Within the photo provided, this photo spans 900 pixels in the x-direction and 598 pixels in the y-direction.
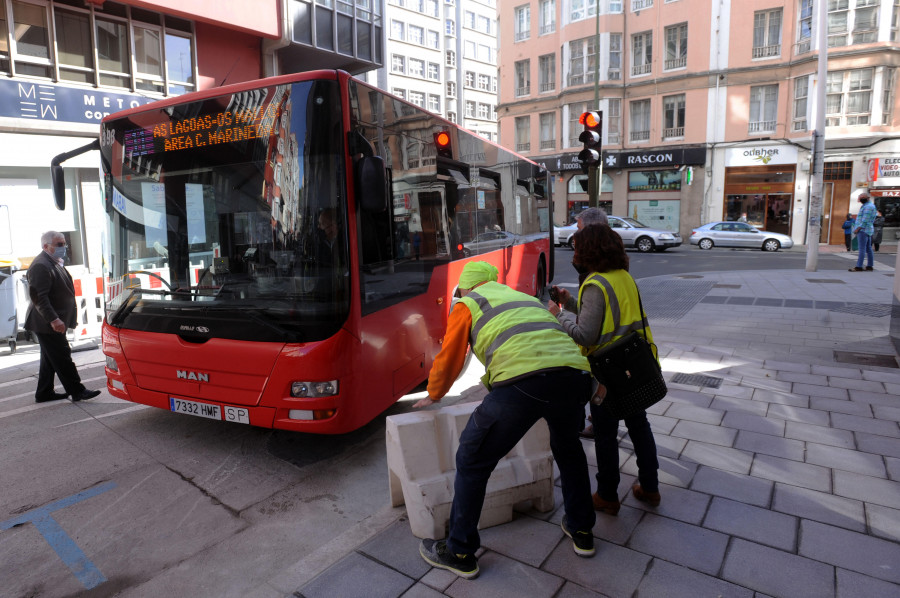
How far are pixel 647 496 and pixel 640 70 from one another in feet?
113

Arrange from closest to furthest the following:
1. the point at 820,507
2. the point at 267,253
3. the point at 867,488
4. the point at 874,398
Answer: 1. the point at 820,507
2. the point at 867,488
3. the point at 267,253
4. the point at 874,398

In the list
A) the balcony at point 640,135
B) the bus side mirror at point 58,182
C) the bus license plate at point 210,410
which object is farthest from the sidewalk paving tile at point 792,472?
the balcony at point 640,135

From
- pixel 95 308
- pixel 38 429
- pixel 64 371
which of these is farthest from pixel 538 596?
pixel 95 308

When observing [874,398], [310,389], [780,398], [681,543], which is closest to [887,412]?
[874,398]

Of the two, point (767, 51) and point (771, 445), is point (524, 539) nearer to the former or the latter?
point (771, 445)

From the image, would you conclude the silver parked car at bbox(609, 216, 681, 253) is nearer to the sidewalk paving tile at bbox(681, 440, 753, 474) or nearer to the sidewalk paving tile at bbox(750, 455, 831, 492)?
the sidewalk paving tile at bbox(681, 440, 753, 474)

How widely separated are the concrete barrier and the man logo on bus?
179 cm

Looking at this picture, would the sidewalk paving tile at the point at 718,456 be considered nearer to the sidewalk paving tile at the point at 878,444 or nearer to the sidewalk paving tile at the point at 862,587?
the sidewalk paving tile at the point at 878,444

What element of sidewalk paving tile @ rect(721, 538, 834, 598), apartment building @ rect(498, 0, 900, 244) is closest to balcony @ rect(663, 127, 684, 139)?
apartment building @ rect(498, 0, 900, 244)

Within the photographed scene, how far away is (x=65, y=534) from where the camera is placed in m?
3.64

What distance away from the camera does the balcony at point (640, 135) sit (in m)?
33.5

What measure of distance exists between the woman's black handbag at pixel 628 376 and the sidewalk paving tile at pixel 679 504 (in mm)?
695

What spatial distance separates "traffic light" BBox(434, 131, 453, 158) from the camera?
598 centimetres

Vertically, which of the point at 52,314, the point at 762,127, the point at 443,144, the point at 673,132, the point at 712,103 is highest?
the point at 712,103
